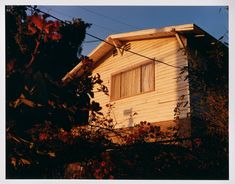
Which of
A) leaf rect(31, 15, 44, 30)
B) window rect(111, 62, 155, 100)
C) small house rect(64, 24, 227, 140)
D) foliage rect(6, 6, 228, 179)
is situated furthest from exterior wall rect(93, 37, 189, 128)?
leaf rect(31, 15, 44, 30)

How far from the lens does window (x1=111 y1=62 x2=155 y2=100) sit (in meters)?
8.27

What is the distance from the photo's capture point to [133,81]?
28.3ft

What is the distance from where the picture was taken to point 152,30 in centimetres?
785

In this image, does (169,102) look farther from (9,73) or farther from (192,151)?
(9,73)

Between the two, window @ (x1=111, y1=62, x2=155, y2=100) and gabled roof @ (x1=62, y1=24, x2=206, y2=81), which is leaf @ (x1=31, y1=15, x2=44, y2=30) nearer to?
gabled roof @ (x1=62, y1=24, x2=206, y2=81)

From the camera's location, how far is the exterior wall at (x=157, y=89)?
297 inches

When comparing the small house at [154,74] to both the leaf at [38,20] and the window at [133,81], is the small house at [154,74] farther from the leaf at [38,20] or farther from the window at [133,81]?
the leaf at [38,20]

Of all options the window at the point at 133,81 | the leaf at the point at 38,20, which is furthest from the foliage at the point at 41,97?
the window at the point at 133,81

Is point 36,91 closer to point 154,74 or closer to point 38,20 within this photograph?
point 38,20

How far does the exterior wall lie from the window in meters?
0.13

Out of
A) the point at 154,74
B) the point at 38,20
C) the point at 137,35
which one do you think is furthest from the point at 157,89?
the point at 38,20

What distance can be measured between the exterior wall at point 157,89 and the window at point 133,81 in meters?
0.13
